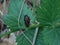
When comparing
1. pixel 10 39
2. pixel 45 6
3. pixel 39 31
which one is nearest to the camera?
pixel 45 6

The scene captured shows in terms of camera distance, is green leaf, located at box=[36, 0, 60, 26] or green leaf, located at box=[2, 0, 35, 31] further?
green leaf, located at box=[2, 0, 35, 31]

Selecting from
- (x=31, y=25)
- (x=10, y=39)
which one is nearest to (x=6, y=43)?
(x=10, y=39)

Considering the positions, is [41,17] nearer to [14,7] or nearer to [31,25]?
[31,25]

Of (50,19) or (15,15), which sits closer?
(50,19)

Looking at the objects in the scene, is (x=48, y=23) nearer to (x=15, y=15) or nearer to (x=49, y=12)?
(x=49, y=12)

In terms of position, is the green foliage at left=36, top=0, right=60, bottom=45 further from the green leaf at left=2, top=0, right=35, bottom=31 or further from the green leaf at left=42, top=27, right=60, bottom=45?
the green leaf at left=2, top=0, right=35, bottom=31

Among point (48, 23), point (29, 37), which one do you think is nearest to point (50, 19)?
point (48, 23)

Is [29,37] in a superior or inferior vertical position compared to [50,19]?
inferior

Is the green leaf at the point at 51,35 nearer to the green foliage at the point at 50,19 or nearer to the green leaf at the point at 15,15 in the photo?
the green foliage at the point at 50,19

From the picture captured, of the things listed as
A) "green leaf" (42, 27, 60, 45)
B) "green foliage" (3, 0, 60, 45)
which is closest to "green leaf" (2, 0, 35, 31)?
"green foliage" (3, 0, 60, 45)

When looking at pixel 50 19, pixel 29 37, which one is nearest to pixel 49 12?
pixel 50 19

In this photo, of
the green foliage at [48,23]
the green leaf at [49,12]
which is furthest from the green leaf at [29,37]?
the green leaf at [49,12]
